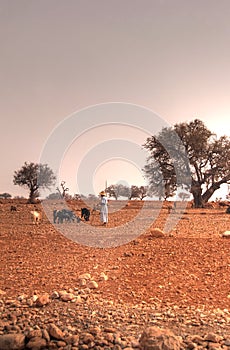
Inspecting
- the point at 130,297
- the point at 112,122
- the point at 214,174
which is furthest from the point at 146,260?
the point at 214,174

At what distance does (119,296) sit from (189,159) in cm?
3299

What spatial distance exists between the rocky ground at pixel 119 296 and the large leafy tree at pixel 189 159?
27.8 m

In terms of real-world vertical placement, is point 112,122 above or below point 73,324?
above

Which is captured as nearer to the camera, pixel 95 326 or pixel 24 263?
pixel 95 326

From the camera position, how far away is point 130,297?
7.28m

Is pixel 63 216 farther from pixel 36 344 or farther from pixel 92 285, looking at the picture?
pixel 36 344

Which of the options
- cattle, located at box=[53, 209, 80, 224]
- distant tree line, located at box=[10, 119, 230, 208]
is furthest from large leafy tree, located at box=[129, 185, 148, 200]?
cattle, located at box=[53, 209, 80, 224]

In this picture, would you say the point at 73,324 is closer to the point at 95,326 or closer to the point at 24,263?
the point at 95,326

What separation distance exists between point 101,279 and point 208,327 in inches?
113

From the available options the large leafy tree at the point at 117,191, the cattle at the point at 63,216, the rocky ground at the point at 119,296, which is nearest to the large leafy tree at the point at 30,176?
the large leafy tree at the point at 117,191

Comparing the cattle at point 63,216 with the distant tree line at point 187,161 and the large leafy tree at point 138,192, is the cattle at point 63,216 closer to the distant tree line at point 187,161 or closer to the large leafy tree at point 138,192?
the distant tree line at point 187,161

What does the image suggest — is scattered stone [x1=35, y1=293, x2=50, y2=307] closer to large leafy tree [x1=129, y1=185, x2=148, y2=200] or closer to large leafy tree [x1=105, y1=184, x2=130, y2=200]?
large leafy tree [x1=105, y1=184, x2=130, y2=200]

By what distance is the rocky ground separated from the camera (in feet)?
17.8

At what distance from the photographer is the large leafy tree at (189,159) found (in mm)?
39094
